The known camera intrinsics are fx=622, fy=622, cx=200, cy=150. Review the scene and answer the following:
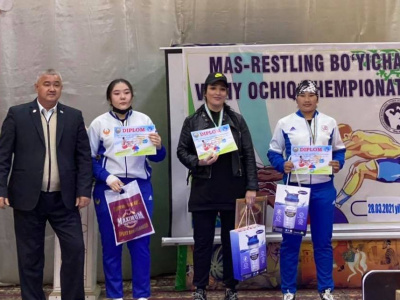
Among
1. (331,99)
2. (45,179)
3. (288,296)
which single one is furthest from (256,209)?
(45,179)

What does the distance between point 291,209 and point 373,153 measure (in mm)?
1211

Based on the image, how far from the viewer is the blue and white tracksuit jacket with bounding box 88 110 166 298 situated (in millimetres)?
5047

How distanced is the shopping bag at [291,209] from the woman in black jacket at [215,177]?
0.25 metres

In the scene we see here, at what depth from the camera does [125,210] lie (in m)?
5.02

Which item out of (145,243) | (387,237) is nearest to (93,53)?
(145,243)

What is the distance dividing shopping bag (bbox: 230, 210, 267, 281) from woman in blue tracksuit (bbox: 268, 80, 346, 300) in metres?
0.27

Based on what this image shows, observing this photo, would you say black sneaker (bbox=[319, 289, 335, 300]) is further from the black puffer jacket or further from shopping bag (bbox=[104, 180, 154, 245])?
shopping bag (bbox=[104, 180, 154, 245])

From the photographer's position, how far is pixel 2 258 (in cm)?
614

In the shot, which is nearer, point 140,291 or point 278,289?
point 140,291

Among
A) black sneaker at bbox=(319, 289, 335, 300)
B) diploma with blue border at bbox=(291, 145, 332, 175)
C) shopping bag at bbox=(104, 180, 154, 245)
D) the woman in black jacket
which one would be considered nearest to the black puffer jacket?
the woman in black jacket

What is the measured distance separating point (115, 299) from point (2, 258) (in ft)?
5.31

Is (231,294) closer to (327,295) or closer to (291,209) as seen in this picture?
(327,295)

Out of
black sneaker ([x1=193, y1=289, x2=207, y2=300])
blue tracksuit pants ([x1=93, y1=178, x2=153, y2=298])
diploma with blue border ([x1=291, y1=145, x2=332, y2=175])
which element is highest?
diploma with blue border ([x1=291, y1=145, x2=332, y2=175])

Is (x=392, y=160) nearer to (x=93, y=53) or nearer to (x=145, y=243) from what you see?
(x=145, y=243)
